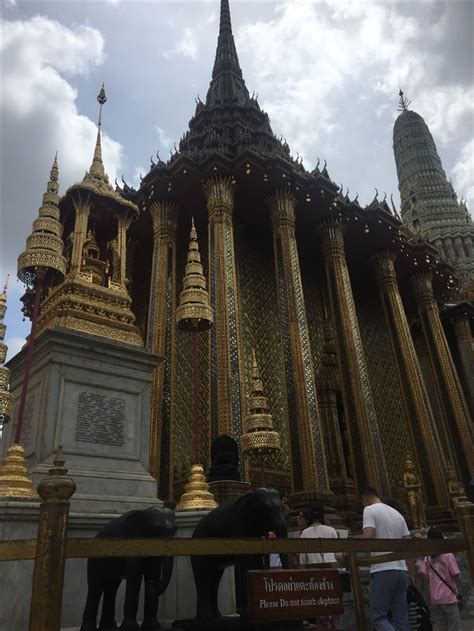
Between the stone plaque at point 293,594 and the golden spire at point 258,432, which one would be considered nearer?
the stone plaque at point 293,594

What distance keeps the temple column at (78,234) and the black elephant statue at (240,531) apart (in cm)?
378

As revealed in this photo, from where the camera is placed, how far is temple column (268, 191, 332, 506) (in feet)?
37.8

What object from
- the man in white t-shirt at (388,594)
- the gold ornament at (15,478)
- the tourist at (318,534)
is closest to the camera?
the man in white t-shirt at (388,594)

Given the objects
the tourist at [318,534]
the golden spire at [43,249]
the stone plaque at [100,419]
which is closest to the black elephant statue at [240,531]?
the tourist at [318,534]

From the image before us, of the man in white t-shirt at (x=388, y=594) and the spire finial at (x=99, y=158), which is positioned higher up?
the spire finial at (x=99, y=158)

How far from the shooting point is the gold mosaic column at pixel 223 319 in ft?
36.9

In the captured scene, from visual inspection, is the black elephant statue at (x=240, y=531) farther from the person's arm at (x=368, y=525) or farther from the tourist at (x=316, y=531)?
the tourist at (x=316, y=531)

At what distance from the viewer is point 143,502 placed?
4.99 meters

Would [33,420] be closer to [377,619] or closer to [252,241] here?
[377,619]

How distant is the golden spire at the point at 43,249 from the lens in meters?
5.98

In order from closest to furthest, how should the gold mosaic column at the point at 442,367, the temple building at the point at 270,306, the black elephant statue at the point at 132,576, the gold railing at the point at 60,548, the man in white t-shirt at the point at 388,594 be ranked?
the gold railing at the point at 60,548, the black elephant statue at the point at 132,576, the man in white t-shirt at the point at 388,594, the temple building at the point at 270,306, the gold mosaic column at the point at 442,367

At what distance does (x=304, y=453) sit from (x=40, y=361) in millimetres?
7888

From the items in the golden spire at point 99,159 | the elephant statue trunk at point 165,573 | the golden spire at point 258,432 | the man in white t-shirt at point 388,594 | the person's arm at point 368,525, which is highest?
the golden spire at point 99,159

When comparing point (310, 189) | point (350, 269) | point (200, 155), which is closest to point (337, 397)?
point (350, 269)
